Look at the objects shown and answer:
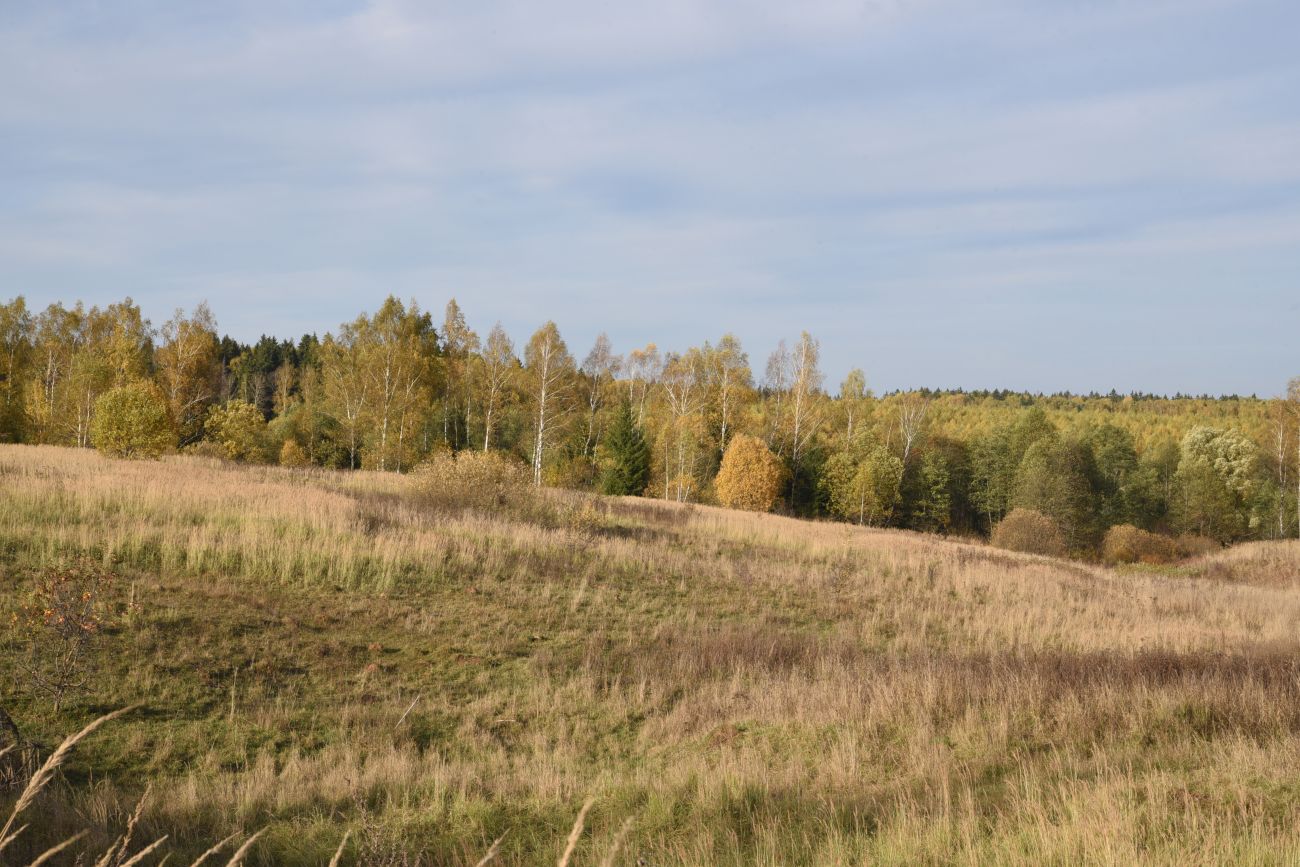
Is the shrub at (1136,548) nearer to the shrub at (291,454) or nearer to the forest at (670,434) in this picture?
the forest at (670,434)

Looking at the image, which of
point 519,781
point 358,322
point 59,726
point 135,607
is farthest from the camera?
point 358,322

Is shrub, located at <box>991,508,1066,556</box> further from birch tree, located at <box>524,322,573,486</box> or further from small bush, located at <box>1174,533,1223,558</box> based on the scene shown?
birch tree, located at <box>524,322,573,486</box>

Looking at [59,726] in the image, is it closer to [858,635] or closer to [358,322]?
[858,635]

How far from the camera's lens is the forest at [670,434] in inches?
1668

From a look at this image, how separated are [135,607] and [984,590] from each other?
53.6 ft

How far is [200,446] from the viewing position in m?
33.9

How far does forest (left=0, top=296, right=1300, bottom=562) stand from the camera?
4238 centimetres

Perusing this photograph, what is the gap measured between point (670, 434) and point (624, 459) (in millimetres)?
3919

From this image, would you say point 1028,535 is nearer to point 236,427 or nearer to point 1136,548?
point 1136,548

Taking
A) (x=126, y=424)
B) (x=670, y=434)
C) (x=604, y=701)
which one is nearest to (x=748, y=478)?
(x=670, y=434)

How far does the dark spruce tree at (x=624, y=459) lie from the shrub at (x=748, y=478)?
18.8 ft

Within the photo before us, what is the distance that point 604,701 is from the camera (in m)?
9.25

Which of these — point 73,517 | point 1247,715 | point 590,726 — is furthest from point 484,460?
point 1247,715

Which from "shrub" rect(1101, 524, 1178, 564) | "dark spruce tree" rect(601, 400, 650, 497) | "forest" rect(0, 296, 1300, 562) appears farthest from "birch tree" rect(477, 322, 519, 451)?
"shrub" rect(1101, 524, 1178, 564)
